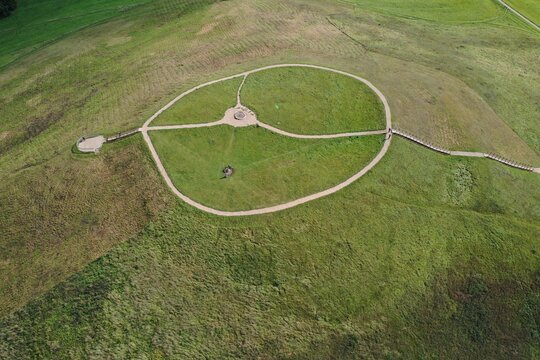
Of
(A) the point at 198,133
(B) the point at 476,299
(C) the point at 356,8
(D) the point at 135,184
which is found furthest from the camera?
(C) the point at 356,8

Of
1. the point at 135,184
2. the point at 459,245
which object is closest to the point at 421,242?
the point at 459,245

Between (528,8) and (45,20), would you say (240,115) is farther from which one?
(528,8)

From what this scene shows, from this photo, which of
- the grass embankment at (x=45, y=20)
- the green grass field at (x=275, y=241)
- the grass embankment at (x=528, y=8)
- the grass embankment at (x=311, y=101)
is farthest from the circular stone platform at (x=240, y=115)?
the grass embankment at (x=528, y=8)

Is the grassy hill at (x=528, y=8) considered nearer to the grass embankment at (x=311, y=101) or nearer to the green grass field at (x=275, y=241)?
the green grass field at (x=275, y=241)

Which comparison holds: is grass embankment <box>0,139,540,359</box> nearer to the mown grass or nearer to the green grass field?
the green grass field

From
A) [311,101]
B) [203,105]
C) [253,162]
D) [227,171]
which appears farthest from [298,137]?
[203,105]

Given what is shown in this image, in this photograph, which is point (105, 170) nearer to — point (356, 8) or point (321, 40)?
point (321, 40)
